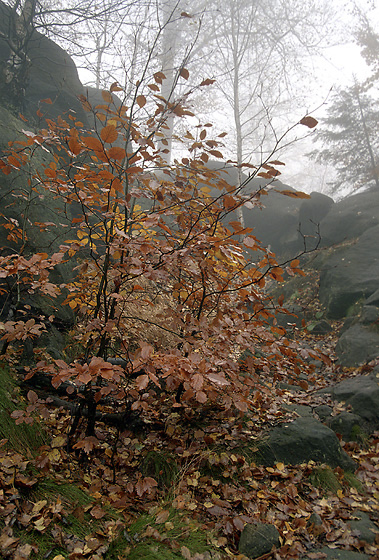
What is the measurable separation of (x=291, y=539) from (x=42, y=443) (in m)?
1.91

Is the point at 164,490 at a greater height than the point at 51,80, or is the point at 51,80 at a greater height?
the point at 51,80

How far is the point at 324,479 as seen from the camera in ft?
9.63

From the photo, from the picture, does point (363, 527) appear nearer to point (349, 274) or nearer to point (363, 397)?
point (363, 397)

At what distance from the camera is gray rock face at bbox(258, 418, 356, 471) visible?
3.06 metres

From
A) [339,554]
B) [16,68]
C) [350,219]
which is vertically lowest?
[339,554]

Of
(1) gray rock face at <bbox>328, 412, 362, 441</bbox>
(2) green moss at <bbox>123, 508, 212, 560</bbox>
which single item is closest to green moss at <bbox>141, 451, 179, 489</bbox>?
(2) green moss at <bbox>123, 508, 212, 560</bbox>

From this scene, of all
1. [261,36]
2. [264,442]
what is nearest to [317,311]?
[264,442]

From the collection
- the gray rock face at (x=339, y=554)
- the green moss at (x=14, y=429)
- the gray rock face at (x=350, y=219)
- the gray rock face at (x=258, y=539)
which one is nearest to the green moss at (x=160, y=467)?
the gray rock face at (x=258, y=539)

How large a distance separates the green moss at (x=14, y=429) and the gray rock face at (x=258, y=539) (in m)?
1.54

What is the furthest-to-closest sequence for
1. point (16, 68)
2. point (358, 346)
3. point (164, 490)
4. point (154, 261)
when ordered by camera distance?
point (16, 68) < point (358, 346) < point (164, 490) < point (154, 261)

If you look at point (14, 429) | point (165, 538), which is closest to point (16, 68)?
point (14, 429)

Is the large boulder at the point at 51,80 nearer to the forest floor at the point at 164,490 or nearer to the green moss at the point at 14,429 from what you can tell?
the green moss at the point at 14,429

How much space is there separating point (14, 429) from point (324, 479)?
2.63 m

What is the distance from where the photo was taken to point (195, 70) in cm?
1600
